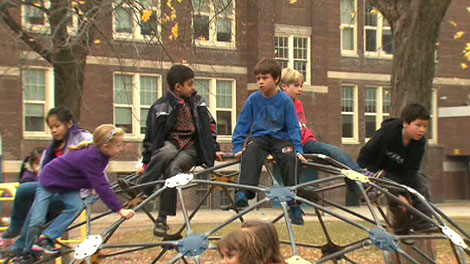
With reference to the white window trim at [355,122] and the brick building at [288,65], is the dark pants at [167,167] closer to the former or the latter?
the brick building at [288,65]

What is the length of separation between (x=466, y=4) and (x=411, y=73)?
20.4 m

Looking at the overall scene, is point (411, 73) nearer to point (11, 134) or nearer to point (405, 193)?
point (405, 193)

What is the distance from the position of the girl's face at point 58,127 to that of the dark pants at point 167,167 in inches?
31.5

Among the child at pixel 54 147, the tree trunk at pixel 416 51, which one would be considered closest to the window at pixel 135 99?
the tree trunk at pixel 416 51

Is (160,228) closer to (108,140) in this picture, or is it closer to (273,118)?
(108,140)

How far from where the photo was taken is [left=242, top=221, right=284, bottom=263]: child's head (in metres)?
3.44

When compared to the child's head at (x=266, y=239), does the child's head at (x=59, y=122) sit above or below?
above

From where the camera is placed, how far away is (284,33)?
2286 centimetres

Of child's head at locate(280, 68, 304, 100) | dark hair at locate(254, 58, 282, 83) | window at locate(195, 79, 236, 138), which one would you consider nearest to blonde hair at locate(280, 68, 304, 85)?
child's head at locate(280, 68, 304, 100)

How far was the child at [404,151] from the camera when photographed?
5.79 metres

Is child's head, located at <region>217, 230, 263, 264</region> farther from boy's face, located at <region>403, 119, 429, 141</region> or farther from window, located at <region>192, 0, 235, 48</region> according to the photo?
window, located at <region>192, 0, 235, 48</region>

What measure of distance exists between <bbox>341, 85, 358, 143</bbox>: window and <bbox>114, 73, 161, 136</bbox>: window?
24.4 ft

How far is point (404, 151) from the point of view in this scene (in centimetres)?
603

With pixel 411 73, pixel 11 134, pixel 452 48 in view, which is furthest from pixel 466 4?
pixel 411 73
